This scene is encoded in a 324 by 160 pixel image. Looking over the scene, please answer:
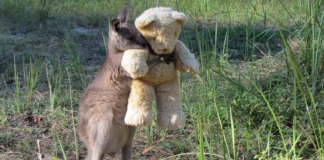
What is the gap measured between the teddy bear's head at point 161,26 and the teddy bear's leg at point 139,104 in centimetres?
24

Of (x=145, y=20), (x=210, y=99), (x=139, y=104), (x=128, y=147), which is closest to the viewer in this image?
(x=145, y=20)

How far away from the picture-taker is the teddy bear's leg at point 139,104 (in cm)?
231

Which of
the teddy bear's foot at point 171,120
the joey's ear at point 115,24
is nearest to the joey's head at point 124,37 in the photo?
the joey's ear at point 115,24

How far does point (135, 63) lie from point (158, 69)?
0.19 meters

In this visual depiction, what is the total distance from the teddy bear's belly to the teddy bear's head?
4.0 inches

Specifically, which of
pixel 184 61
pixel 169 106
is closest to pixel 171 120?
pixel 169 106

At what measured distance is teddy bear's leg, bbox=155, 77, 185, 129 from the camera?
2.39 meters

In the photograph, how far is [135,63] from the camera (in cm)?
222

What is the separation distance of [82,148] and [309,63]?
1.99m

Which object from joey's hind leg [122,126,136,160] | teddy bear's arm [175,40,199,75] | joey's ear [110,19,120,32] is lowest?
joey's hind leg [122,126,136,160]

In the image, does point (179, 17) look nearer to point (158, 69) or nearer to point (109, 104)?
point (158, 69)

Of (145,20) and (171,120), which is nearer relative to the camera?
(145,20)

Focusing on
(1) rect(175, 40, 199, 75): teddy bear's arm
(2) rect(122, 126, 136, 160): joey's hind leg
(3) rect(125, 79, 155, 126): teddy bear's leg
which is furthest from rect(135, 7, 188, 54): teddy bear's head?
(2) rect(122, 126, 136, 160): joey's hind leg

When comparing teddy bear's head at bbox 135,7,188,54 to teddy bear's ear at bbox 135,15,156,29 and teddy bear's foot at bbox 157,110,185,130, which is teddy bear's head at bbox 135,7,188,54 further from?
teddy bear's foot at bbox 157,110,185,130
